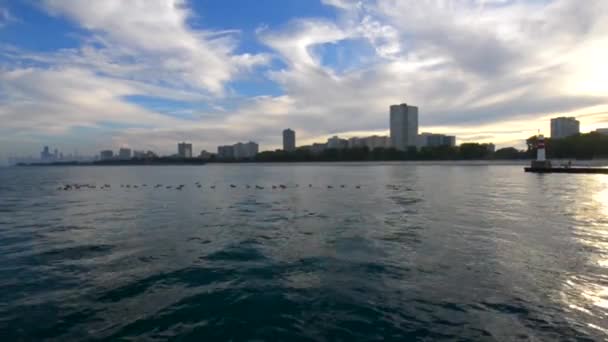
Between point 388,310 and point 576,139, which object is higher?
point 576,139

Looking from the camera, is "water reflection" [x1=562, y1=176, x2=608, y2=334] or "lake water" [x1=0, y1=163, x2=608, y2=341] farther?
"water reflection" [x1=562, y1=176, x2=608, y2=334]

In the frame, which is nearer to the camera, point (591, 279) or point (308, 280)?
point (591, 279)

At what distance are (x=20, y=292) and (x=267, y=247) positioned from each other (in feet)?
29.2

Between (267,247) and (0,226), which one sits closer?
(267,247)

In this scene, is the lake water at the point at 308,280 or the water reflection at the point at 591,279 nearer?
the lake water at the point at 308,280

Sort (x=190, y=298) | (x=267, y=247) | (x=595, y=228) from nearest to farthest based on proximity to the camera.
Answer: (x=190, y=298)
(x=267, y=247)
(x=595, y=228)

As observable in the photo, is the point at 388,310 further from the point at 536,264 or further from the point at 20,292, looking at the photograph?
the point at 20,292

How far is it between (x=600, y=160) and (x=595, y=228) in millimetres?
171285

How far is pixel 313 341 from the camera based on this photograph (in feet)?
26.9

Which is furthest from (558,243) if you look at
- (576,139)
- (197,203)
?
(576,139)

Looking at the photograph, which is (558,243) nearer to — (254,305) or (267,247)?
(267,247)

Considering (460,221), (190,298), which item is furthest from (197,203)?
(190,298)

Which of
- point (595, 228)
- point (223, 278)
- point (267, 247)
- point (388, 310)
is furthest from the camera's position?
point (595, 228)

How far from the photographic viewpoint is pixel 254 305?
1020 cm
